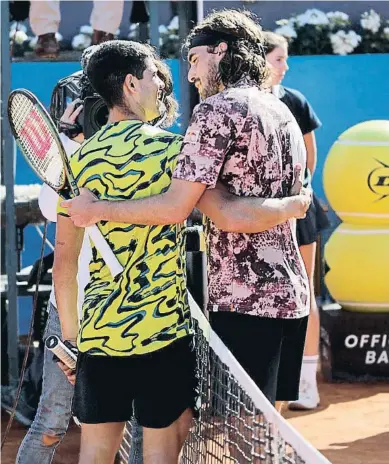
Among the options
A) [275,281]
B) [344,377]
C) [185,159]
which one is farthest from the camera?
[344,377]

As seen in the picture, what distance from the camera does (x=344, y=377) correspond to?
6.30m

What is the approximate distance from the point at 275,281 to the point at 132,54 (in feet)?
2.45

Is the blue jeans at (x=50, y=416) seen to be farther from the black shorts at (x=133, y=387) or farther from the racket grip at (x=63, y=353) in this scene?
the black shorts at (x=133, y=387)

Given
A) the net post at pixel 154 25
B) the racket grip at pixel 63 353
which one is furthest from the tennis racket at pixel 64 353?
the net post at pixel 154 25

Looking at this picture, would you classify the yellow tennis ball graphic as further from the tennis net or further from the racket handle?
the racket handle

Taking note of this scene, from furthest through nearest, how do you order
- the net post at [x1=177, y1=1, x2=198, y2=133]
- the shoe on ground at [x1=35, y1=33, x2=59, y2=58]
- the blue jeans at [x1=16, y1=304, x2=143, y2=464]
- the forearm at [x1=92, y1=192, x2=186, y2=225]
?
the shoe on ground at [x1=35, y1=33, x2=59, y2=58] → the net post at [x1=177, y1=1, x2=198, y2=133] → the blue jeans at [x1=16, y1=304, x2=143, y2=464] → the forearm at [x1=92, y1=192, x2=186, y2=225]

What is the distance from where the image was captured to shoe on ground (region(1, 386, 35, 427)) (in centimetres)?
517

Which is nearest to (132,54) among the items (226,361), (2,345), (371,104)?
(226,361)

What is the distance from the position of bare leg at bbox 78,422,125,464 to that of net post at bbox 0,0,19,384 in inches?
105

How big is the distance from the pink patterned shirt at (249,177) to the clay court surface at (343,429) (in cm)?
191

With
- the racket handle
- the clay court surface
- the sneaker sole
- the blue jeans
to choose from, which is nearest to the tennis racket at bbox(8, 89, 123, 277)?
the racket handle

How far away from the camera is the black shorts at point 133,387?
2.79m

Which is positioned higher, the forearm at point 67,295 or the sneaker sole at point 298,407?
the forearm at point 67,295

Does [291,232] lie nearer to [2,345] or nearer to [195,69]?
[195,69]
